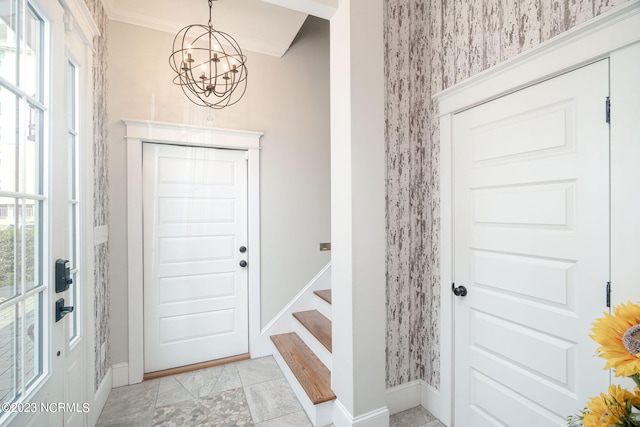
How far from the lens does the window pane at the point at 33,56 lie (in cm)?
110

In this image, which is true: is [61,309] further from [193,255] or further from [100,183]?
[193,255]

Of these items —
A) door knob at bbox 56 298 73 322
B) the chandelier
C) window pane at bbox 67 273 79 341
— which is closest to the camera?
door knob at bbox 56 298 73 322

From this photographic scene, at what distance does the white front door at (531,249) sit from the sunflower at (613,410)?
64 centimetres

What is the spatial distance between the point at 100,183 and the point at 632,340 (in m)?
2.77

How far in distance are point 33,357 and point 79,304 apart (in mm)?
554

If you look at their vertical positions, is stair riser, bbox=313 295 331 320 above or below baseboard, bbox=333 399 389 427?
above

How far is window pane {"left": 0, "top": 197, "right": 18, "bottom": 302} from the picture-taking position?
3.16 ft

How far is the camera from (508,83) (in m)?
1.45

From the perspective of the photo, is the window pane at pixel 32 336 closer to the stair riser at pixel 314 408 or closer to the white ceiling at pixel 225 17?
the stair riser at pixel 314 408

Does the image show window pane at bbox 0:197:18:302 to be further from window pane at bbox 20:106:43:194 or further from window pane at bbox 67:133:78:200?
window pane at bbox 67:133:78:200

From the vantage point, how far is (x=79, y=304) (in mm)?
1627

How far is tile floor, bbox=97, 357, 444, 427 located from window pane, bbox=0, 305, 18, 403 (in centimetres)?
116

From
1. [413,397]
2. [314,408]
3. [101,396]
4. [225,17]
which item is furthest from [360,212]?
[101,396]

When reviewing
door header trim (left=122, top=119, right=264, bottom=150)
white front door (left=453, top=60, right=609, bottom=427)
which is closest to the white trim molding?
white front door (left=453, top=60, right=609, bottom=427)
